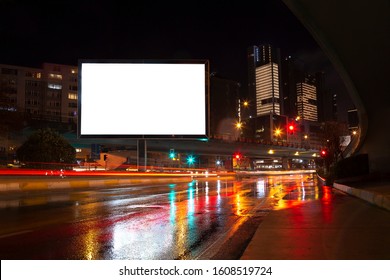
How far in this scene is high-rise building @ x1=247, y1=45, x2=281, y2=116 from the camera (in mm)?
151875

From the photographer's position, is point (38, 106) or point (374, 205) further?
point (38, 106)

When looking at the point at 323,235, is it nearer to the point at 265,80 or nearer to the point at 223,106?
the point at 223,106

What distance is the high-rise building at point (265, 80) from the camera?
152 m

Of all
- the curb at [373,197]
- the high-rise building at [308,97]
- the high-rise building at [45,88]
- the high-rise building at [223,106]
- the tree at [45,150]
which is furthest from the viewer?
the high-rise building at [223,106]

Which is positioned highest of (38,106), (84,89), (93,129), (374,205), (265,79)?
(265,79)

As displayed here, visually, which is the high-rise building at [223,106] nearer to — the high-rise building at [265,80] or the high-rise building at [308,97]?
the high-rise building at [265,80]

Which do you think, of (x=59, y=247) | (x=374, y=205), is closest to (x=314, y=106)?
(x=374, y=205)

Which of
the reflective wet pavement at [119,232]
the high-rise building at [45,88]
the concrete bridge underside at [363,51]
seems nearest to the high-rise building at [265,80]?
the high-rise building at [45,88]

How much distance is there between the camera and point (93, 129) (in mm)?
27953

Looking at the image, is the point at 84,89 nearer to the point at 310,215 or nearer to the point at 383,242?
the point at 310,215

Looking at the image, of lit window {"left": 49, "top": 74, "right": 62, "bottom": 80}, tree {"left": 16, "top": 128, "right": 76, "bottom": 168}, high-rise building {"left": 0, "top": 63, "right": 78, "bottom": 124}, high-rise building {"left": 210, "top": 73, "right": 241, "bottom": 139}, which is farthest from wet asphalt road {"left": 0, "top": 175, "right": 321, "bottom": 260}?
high-rise building {"left": 210, "top": 73, "right": 241, "bottom": 139}

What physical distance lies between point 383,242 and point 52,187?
2215 cm

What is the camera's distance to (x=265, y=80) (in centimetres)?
15900

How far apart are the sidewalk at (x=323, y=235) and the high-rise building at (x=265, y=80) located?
408 ft
